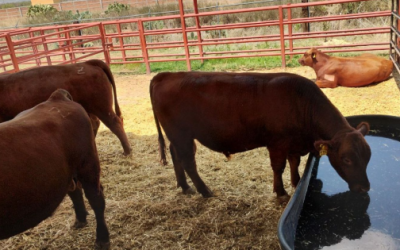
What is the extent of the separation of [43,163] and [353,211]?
2.35 metres

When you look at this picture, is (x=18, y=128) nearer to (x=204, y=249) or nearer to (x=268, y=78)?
(x=204, y=249)

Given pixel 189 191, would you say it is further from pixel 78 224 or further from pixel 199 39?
pixel 199 39

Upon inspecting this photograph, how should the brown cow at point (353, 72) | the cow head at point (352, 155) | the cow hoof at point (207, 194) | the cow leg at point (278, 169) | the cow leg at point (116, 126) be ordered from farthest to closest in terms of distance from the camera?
the brown cow at point (353, 72)
the cow leg at point (116, 126)
the cow hoof at point (207, 194)
the cow leg at point (278, 169)
the cow head at point (352, 155)

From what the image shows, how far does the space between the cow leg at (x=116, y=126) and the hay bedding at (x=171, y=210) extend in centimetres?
17

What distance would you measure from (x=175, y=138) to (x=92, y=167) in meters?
0.99

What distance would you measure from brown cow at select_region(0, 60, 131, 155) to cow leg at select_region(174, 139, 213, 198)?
5.41 feet

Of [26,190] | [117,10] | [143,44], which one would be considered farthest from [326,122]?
[117,10]

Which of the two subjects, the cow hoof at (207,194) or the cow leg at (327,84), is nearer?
the cow hoof at (207,194)

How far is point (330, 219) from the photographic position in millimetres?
3012

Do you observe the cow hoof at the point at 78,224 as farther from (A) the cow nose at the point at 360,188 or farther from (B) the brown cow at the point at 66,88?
(A) the cow nose at the point at 360,188

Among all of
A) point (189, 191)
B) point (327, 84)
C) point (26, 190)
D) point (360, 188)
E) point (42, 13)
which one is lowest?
point (189, 191)

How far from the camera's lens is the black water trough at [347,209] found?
2.68 metres

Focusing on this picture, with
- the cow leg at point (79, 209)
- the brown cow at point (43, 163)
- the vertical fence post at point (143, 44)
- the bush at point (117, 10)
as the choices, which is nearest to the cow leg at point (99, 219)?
the brown cow at point (43, 163)

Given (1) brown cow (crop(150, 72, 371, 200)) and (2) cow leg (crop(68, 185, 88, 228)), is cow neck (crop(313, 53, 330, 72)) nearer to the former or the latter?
(1) brown cow (crop(150, 72, 371, 200))
